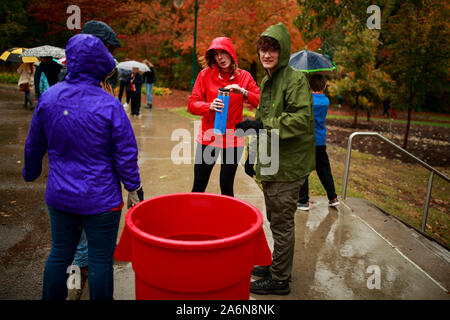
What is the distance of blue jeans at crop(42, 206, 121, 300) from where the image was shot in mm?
1912

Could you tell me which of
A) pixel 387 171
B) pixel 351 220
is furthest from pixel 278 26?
pixel 387 171

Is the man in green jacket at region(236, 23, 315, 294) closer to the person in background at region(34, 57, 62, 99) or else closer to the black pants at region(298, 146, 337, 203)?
the black pants at region(298, 146, 337, 203)

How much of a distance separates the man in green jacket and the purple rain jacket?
0.83m

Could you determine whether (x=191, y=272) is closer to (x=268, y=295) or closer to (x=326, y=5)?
(x=268, y=295)

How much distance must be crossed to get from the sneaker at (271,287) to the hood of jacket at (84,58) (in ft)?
6.03

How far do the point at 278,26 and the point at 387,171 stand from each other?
24.7ft

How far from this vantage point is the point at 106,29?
241cm

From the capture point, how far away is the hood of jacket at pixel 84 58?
1.79 metres

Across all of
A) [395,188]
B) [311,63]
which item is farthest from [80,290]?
[395,188]

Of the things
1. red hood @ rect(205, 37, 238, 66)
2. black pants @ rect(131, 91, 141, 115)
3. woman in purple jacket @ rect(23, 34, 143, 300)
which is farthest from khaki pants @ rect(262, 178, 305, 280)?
black pants @ rect(131, 91, 141, 115)

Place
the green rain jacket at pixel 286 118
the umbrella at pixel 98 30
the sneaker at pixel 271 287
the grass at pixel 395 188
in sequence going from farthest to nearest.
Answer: the grass at pixel 395 188
the sneaker at pixel 271 287
the umbrella at pixel 98 30
the green rain jacket at pixel 286 118

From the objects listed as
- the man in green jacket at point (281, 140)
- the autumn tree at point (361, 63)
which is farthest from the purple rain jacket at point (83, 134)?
the autumn tree at point (361, 63)

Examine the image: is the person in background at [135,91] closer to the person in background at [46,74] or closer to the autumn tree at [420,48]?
the person in background at [46,74]

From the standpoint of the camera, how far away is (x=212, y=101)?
3.06 metres
